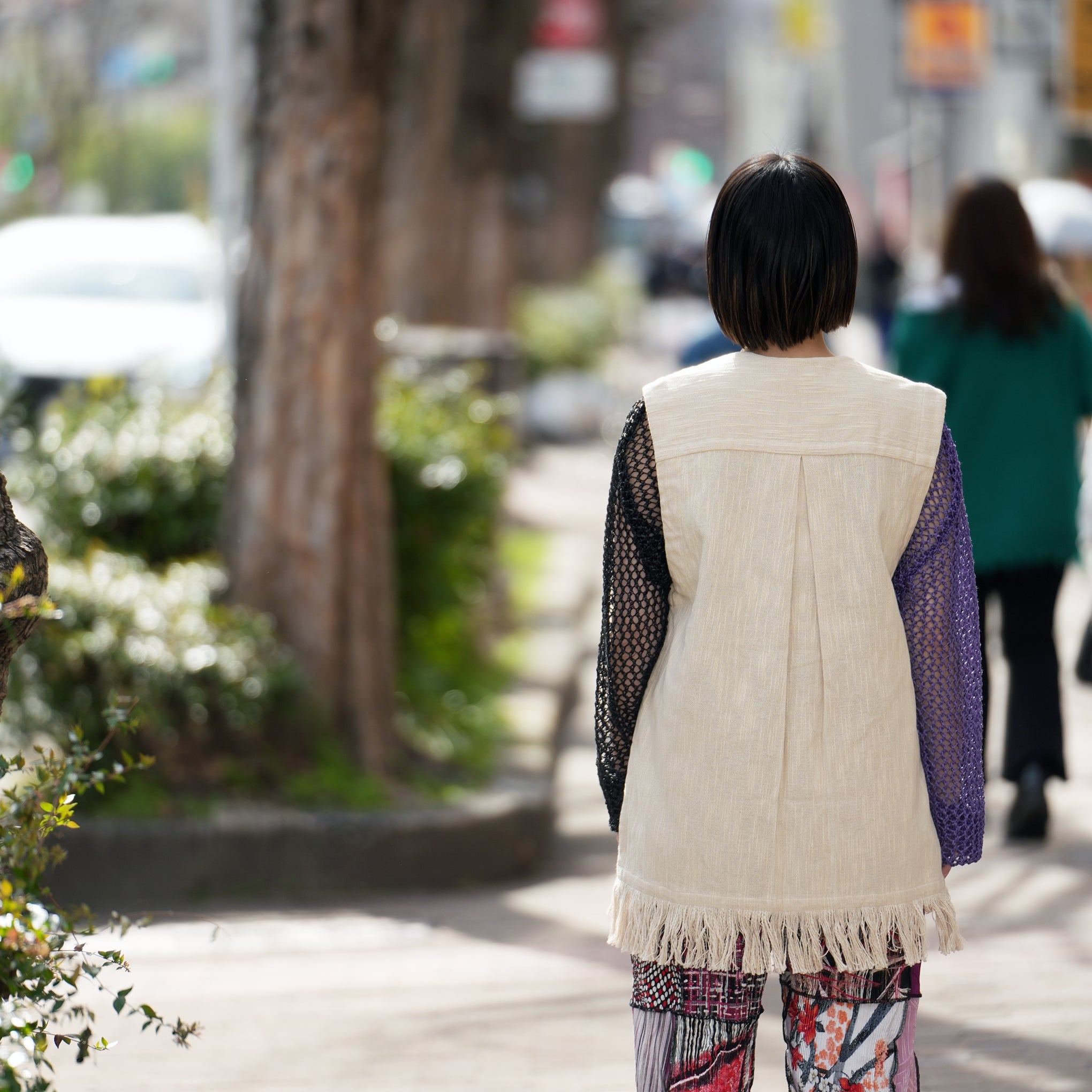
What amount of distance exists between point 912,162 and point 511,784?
98.6ft

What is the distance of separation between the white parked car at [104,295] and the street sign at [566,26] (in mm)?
6793

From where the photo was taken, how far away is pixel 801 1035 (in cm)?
243

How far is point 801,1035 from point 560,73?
1690 centimetres

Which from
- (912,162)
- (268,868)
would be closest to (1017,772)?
(268,868)

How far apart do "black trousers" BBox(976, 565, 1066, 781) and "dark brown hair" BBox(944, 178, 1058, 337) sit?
0.78 meters

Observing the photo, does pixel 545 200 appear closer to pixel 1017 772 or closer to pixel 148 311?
pixel 148 311

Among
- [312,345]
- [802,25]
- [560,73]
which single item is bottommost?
[312,345]

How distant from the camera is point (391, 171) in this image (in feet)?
37.6

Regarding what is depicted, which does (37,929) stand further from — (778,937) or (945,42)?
(945,42)

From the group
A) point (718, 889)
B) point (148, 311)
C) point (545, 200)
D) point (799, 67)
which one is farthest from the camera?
point (799, 67)

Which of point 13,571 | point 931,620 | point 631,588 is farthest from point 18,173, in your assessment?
point 931,620

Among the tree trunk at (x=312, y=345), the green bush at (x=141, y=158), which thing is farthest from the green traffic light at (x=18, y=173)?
the tree trunk at (x=312, y=345)

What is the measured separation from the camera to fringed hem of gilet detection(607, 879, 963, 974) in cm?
234

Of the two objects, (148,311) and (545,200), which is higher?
(545,200)
